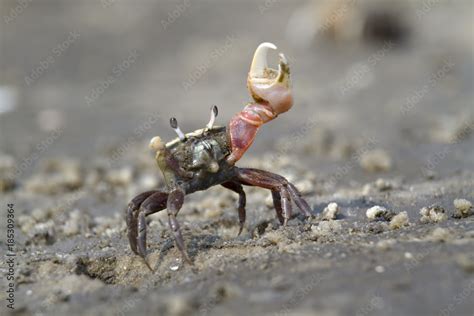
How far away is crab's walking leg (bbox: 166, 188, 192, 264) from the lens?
12.6 ft

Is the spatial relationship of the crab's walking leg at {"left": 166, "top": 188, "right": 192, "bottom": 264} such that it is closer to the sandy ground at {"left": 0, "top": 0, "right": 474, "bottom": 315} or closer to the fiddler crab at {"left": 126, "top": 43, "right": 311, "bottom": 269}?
the fiddler crab at {"left": 126, "top": 43, "right": 311, "bottom": 269}

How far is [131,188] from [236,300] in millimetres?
3625

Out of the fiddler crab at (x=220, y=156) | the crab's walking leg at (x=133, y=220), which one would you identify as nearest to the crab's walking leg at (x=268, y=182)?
the fiddler crab at (x=220, y=156)

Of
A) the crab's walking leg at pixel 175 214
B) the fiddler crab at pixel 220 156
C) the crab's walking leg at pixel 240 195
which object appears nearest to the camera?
the crab's walking leg at pixel 175 214

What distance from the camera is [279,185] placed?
4.30 m

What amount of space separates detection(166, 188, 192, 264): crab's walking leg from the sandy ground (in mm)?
119

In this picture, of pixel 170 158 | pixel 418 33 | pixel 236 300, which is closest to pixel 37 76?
pixel 418 33

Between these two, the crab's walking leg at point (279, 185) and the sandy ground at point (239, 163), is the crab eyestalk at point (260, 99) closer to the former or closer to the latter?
the crab's walking leg at point (279, 185)

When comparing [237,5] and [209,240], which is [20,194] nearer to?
[209,240]

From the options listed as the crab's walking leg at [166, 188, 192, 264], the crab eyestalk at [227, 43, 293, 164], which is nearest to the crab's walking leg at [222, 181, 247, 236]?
the crab eyestalk at [227, 43, 293, 164]

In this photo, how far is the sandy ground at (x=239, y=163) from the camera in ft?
10.9

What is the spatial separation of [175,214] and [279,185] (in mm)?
767

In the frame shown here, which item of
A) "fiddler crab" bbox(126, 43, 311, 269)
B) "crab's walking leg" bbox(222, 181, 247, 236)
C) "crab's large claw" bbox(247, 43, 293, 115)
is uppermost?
"crab's large claw" bbox(247, 43, 293, 115)

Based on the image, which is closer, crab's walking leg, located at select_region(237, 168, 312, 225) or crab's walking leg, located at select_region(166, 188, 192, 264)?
crab's walking leg, located at select_region(166, 188, 192, 264)
